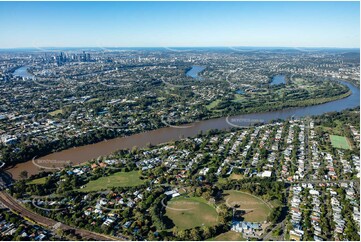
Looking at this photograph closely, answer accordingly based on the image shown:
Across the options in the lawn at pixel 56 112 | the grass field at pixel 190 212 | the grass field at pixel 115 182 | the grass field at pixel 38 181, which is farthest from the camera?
the lawn at pixel 56 112

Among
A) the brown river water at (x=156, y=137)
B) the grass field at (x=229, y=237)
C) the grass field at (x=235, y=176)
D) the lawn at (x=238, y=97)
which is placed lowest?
the grass field at (x=229, y=237)

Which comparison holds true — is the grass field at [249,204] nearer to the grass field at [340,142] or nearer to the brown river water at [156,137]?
the brown river water at [156,137]

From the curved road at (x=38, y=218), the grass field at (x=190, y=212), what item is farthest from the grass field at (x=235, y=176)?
the curved road at (x=38, y=218)

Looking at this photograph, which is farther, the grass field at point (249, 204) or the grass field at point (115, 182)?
the grass field at point (115, 182)

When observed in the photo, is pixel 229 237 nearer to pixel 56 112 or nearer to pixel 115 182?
pixel 115 182

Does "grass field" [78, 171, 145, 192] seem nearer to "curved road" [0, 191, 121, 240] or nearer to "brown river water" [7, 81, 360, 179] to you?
"curved road" [0, 191, 121, 240]

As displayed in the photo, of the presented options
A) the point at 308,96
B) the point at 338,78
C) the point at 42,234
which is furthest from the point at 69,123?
the point at 338,78

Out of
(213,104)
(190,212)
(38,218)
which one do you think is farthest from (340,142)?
(38,218)
